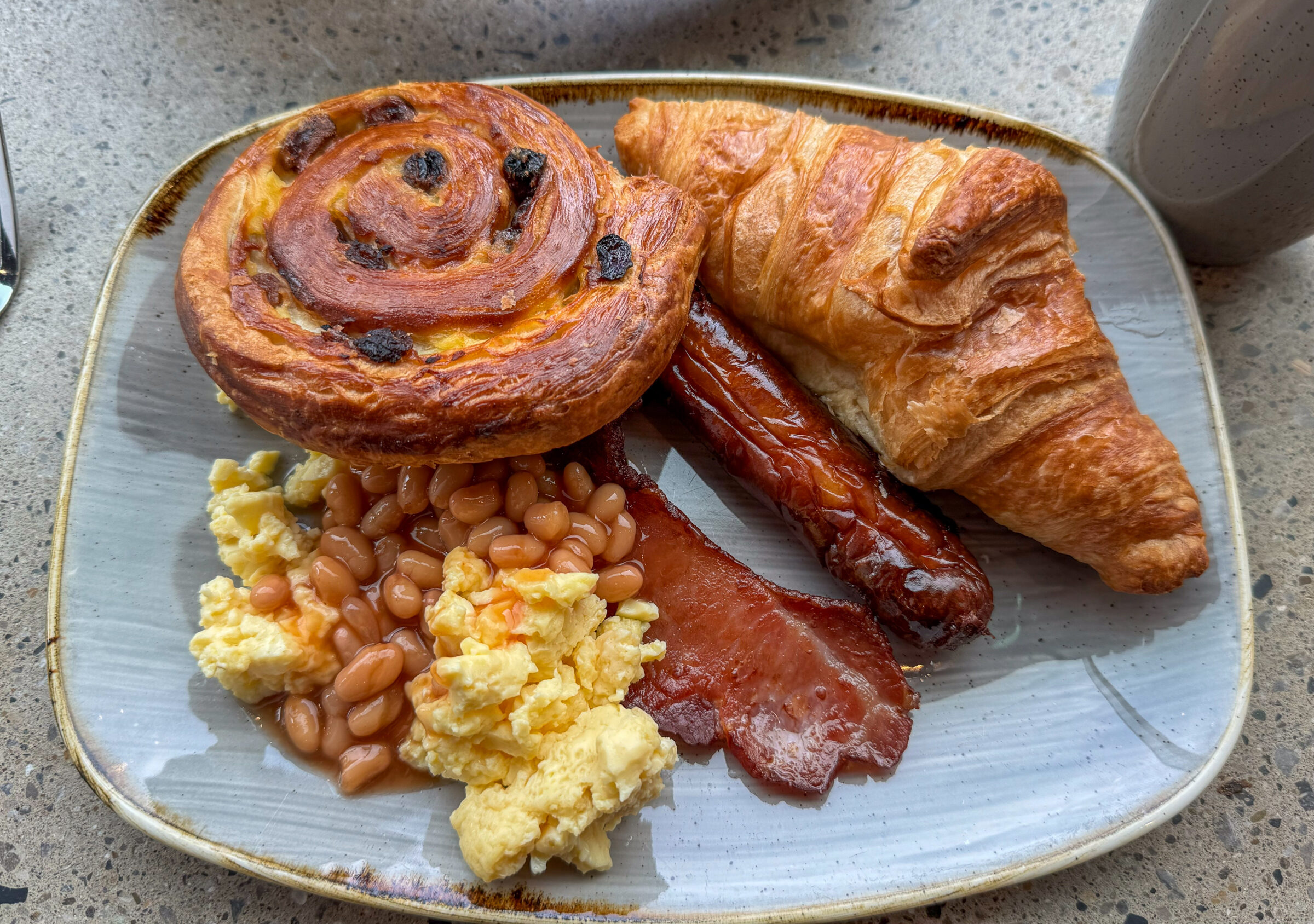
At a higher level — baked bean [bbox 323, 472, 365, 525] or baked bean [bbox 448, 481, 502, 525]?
baked bean [bbox 448, 481, 502, 525]

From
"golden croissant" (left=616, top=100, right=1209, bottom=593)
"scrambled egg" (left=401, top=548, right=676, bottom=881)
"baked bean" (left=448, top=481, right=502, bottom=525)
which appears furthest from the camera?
"baked bean" (left=448, top=481, right=502, bottom=525)

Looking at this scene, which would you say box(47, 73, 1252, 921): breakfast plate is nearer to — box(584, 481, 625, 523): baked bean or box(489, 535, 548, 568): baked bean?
box(584, 481, 625, 523): baked bean

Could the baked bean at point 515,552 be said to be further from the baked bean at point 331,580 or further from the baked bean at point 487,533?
the baked bean at point 331,580

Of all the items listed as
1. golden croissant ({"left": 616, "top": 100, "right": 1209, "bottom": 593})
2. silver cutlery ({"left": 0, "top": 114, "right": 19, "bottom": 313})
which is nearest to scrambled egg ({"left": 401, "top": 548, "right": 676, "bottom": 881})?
golden croissant ({"left": 616, "top": 100, "right": 1209, "bottom": 593})

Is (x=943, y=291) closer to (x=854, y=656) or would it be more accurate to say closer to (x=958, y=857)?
(x=854, y=656)

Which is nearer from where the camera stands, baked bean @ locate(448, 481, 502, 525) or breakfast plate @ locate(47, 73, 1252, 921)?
breakfast plate @ locate(47, 73, 1252, 921)

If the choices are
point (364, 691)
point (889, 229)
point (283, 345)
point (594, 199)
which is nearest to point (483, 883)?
point (364, 691)

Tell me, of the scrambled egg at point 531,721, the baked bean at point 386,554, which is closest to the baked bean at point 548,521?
the scrambled egg at point 531,721

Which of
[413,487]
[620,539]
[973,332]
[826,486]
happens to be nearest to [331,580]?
[413,487]

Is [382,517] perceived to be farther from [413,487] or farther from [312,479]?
[312,479]
